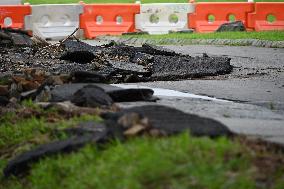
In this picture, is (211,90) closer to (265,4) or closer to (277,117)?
(277,117)

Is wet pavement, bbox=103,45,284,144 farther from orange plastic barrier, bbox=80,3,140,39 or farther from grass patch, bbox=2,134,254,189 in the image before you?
orange plastic barrier, bbox=80,3,140,39

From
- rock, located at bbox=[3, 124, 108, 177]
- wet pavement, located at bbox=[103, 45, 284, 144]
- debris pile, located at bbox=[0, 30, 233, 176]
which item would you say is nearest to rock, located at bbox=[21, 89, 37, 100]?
debris pile, located at bbox=[0, 30, 233, 176]

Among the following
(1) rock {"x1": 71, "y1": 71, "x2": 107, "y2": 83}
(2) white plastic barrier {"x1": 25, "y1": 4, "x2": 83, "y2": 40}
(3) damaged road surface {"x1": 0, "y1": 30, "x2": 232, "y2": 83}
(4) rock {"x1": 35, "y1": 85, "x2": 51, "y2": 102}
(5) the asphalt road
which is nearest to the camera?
(5) the asphalt road

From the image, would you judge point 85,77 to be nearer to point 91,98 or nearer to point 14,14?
point 91,98

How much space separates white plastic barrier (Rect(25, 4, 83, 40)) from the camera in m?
25.3

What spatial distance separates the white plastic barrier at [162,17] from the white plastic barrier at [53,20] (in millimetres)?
2138

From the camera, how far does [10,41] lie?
13.8 metres

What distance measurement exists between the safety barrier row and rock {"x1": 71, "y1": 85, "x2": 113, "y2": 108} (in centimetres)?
1829

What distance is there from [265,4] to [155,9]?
3.76m

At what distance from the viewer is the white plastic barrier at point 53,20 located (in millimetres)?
25344

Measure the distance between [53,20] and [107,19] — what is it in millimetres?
1818

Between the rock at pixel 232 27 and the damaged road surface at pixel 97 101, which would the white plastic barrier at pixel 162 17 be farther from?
the damaged road surface at pixel 97 101

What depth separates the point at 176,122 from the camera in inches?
201

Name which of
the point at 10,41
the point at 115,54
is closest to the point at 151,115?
the point at 115,54
